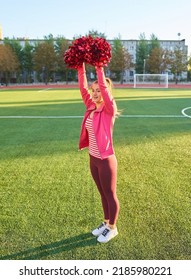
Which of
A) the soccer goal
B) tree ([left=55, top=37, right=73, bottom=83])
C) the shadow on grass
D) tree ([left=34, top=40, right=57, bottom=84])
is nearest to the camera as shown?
the shadow on grass

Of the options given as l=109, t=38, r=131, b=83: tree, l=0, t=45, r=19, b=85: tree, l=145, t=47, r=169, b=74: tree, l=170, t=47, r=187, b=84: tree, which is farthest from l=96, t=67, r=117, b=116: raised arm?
l=170, t=47, r=187, b=84: tree

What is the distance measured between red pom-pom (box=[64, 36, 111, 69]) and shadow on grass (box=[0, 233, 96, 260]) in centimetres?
185

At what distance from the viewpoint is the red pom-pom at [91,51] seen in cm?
260

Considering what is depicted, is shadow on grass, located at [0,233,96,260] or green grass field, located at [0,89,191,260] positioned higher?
green grass field, located at [0,89,191,260]

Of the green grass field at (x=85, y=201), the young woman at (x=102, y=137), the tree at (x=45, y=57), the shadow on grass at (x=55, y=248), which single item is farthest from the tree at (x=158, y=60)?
the shadow on grass at (x=55, y=248)

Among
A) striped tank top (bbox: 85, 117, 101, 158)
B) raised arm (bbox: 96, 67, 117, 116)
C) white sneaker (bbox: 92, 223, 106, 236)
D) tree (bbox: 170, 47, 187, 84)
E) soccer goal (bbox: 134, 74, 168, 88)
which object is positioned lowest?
white sneaker (bbox: 92, 223, 106, 236)

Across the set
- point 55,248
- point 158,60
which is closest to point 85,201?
point 55,248

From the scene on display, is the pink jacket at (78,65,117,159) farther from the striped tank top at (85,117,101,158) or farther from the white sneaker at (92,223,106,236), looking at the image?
the white sneaker at (92,223,106,236)

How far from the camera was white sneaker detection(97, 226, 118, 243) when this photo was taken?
3.06 meters

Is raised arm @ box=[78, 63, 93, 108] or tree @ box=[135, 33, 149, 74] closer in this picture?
raised arm @ box=[78, 63, 93, 108]

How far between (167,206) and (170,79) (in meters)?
69.7

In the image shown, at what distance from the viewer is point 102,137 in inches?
111

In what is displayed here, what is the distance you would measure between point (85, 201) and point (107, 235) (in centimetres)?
97

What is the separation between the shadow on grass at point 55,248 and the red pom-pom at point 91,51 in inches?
73.0
